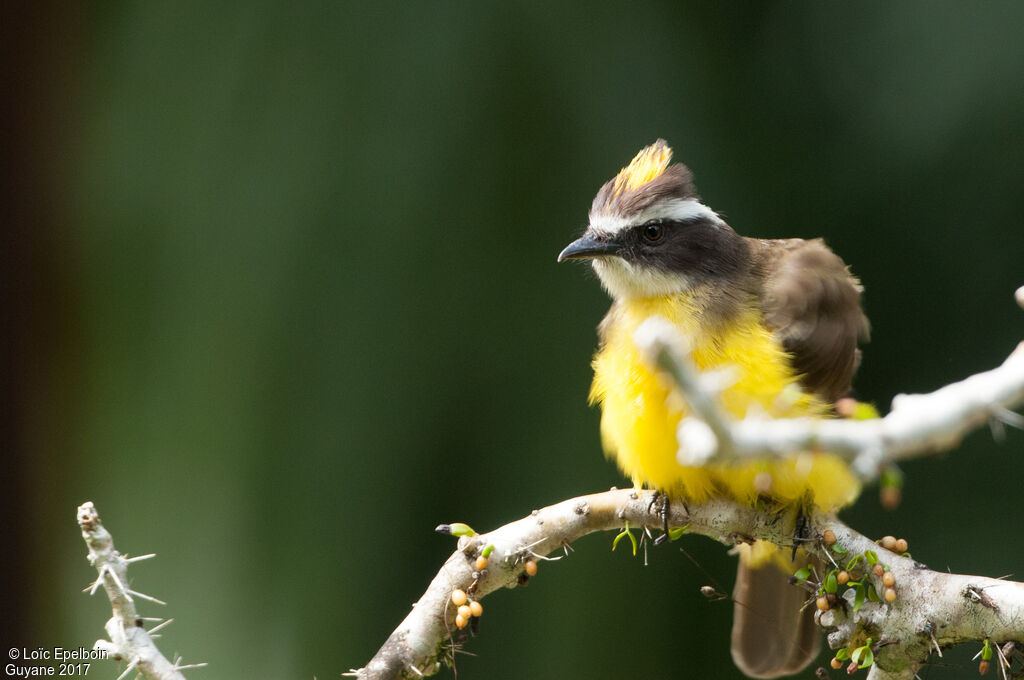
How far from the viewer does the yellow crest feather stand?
3195 millimetres

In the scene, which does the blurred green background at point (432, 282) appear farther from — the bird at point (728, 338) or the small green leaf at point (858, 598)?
the small green leaf at point (858, 598)

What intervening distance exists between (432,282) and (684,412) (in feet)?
6.07

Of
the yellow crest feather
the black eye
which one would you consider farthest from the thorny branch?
the yellow crest feather

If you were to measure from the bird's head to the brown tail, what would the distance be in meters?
1.01

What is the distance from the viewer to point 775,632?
11.0ft

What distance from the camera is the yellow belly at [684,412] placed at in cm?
266

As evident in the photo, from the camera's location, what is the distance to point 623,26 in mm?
4297

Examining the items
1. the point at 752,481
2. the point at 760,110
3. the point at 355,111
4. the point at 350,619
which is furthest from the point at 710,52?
the point at 350,619

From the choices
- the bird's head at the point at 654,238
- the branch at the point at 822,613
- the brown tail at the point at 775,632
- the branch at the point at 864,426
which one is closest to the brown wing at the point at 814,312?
the bird's head at the point at 654,238

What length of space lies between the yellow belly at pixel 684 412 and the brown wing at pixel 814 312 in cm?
6

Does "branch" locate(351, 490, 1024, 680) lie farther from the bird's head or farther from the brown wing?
the bird's head

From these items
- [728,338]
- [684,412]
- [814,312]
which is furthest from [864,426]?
[814,312]

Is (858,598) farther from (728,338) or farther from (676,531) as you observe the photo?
(728,338)

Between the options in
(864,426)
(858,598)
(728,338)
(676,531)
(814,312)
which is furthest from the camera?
(814,312)
